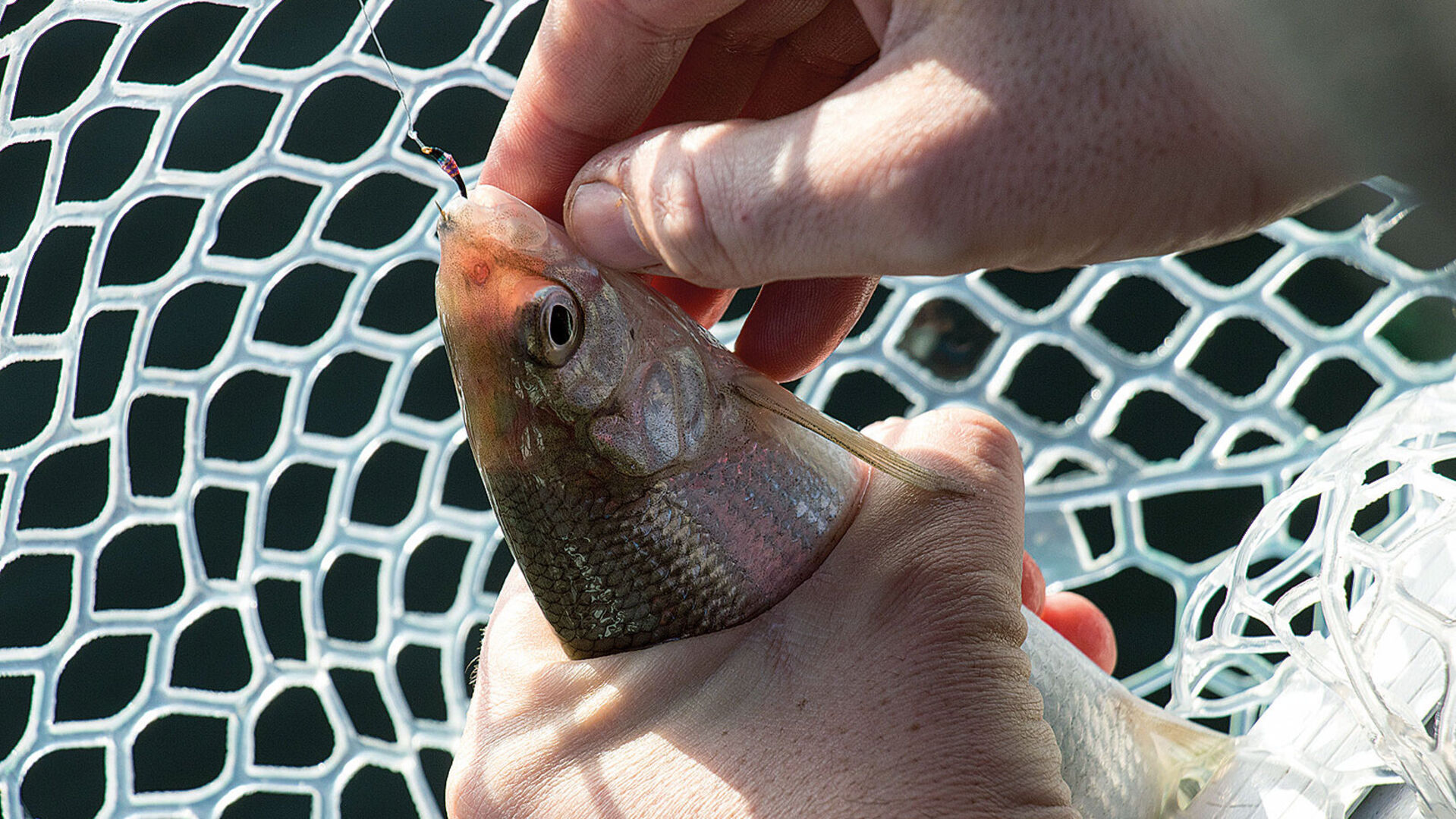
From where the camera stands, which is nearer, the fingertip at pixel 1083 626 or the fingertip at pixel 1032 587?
the fingertip at pixel 1032 587

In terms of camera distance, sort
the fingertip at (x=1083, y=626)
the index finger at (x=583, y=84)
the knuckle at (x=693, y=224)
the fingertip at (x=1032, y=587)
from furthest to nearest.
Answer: the fingertip at (x=1083, y=626)
the fingertip at (x=1032, y=587)
the index finger at (x=583, y=84)
the knuckle at (x=693, y=224)

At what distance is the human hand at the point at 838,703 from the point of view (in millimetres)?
1072

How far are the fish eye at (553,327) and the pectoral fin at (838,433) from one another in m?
0.22

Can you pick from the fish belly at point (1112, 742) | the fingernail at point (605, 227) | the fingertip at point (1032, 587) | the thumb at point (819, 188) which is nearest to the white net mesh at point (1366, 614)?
the fish belly at point (1112, 742)

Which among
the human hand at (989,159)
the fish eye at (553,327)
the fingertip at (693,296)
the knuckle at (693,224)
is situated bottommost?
the fingertip at (693,296)

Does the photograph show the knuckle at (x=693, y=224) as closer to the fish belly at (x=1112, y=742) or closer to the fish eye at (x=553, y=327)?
the fish eye at (x=553, y=327)

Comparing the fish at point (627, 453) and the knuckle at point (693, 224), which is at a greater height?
the knuckle at point (693, 224)

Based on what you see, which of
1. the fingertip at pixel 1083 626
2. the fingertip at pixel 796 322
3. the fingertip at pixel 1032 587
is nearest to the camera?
the fingertip at pixel 796 322

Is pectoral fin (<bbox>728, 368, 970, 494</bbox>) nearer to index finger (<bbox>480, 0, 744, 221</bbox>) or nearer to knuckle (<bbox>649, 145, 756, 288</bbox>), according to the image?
knuckle (<bbox>649, 145, 756, 288</bbox>)

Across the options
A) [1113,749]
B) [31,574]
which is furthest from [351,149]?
[1113,749]

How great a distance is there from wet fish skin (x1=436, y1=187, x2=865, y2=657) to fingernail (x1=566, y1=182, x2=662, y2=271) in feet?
0.07

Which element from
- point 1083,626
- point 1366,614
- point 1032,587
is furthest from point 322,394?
point 1366,614

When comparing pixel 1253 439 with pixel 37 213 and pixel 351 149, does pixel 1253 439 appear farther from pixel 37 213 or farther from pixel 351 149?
pixel 37 213

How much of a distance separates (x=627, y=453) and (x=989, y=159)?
0.49 meters
